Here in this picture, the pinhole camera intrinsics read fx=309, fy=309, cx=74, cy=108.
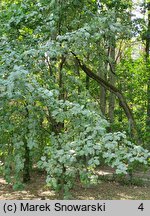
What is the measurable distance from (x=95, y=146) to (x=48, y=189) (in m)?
3.64

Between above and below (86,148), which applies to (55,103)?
above

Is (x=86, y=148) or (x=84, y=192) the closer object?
(x=86, y=148)

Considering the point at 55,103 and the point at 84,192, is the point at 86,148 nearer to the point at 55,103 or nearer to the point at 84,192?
the point at 55,103

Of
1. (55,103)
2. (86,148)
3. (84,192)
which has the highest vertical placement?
(55,103)

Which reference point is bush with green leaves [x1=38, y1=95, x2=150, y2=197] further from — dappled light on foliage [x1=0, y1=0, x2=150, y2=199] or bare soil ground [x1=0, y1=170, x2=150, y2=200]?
bare soil ground [x1=0, y1=170, x2=150, y2=200]

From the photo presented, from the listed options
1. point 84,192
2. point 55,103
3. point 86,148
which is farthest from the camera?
point 84,192

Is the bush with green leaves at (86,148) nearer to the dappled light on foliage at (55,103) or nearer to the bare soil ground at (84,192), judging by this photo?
the dappled light on foliage at (55,103)

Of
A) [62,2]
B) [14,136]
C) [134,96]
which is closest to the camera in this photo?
[14,136]

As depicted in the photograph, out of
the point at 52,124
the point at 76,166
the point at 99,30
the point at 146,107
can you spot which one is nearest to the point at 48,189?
the point at 52,124

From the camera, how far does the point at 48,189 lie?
234 inches

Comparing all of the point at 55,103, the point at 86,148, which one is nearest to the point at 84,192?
the point at 55,103

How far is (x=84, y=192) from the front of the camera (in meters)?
5.98

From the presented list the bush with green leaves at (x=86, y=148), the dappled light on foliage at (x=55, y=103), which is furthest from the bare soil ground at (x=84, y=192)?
the bush with green leaves at (x=86, y=148)

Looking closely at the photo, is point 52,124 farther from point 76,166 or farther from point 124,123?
point 124,123
